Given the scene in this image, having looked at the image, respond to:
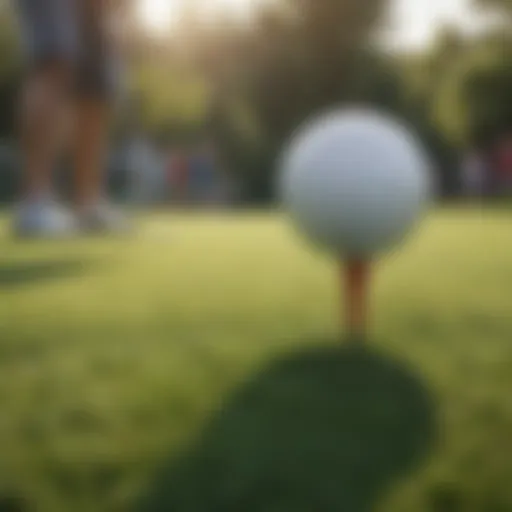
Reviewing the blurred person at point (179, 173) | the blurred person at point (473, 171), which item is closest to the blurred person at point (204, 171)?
the blurred person at point (179, 173)

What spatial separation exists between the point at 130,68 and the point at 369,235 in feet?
1.66

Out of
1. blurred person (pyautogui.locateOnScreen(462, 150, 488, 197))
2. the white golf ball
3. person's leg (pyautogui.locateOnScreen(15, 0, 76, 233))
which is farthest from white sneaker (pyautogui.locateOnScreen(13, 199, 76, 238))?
blurred person (pyautogui.locateOnScreen(462, 150, 488, 197))

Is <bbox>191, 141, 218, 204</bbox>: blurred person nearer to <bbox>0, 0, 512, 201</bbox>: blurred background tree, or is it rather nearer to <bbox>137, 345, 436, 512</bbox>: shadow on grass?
<bbox>0, 0, 512, 201</bbox>: blurred background tree

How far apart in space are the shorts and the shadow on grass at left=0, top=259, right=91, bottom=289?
0.30 meters

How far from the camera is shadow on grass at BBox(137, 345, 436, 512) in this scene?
1114mm

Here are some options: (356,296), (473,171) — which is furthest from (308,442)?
(473,171)

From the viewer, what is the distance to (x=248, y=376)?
129cm

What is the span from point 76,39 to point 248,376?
664mm

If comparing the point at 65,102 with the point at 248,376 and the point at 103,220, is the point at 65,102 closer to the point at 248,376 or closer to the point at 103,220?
the point at 103,220

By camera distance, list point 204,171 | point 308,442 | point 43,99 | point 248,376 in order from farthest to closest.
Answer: point 204,171 → point 43,99 → point 248,376 → point 308,442

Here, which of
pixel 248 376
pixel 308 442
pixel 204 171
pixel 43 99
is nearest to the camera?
pixel 308 442

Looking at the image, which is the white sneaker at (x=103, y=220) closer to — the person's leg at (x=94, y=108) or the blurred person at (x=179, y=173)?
the person's leg at (x=94, y=108)

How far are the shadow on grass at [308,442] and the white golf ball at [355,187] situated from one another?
192 mm

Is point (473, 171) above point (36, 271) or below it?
above
